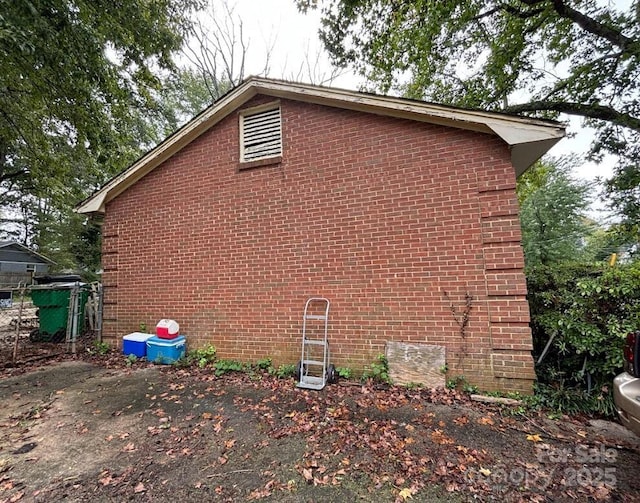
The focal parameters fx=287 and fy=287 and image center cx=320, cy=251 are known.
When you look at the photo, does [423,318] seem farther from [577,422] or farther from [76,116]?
[76,116]

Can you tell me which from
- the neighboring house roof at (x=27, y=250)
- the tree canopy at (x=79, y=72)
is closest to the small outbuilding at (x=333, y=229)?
the tree canopy at (x=79, y=72)

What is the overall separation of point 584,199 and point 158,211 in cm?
1558

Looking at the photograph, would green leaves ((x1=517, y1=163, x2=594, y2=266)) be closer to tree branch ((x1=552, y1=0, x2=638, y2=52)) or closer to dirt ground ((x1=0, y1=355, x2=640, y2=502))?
tree branch ((x1=552, y1=0, x2=638, y2=52))

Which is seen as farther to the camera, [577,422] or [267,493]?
[577,422]

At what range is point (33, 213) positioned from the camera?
2703 centimetres

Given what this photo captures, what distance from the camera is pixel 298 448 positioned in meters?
2.93

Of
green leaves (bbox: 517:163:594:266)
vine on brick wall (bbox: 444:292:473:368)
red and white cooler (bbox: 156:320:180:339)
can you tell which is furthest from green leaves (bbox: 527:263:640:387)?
green leaves (bbox: 517:163:594:266)

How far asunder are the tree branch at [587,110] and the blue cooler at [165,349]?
1090 cm

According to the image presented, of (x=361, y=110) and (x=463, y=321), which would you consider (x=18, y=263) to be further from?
(x=463, y=321)

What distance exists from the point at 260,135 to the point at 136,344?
4948 mm

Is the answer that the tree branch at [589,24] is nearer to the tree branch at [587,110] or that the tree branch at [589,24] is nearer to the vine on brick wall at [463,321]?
the tree branch at [587,110]

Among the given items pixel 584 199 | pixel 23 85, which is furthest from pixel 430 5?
pixel 584 199

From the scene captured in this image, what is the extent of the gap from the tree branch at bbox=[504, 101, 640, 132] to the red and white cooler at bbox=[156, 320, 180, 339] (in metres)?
10.8

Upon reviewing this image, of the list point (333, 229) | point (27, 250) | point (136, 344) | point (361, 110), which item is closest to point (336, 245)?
point (333, 229)
